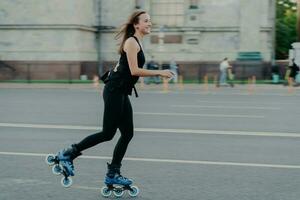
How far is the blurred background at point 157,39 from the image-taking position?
119ft

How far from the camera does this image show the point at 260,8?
3700cm

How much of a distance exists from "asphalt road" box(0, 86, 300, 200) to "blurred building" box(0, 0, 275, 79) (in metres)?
19.7

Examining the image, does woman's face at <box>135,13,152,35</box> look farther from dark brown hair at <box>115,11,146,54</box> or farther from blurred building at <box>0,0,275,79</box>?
blurred building at <box>0,0,275,79</box>

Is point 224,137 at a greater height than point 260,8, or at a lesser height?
lesser

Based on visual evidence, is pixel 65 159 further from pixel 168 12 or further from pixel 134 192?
pixel 168 12

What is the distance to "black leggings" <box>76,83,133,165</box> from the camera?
6.48 metres

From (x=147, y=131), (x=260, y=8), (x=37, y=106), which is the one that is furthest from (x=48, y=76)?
(x=147, y=131)

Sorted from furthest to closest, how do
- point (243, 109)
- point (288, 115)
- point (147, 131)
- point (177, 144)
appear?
1. point (243, 109)
2. point (288, 115)
3. point (147, 131)
4. point (177, 144)

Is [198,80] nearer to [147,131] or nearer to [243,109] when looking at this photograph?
[243,109]

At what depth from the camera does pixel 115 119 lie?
21.3 ft

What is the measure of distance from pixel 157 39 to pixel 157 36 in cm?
20

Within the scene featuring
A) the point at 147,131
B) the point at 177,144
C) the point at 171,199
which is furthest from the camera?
the point at 147,131

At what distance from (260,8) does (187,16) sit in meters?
4.25

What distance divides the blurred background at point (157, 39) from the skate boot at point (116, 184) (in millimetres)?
28784
